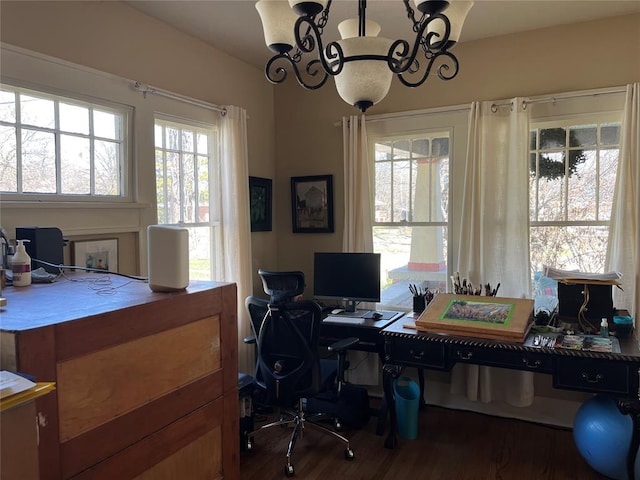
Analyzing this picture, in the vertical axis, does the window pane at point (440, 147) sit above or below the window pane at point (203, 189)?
above

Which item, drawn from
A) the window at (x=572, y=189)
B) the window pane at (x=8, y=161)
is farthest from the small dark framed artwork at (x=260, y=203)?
the window at (x=572, y=189)

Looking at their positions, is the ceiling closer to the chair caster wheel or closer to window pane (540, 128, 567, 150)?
window pane (540, 128, 567, 150)

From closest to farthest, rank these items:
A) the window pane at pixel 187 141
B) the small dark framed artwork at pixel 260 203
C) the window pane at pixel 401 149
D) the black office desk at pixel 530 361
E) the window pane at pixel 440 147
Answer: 1. the black office desk at pixel 530 361
2. the window pane at pixel 187 141
3. the window pane at pixel 440 147
4. the window pane at pixel 401 149
5. the small dark framed artwork at pixel 260 203

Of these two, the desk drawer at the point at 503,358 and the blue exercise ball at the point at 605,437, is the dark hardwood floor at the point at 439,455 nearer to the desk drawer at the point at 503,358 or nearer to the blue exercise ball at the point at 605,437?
the blue exercise ball at the point at 605,437

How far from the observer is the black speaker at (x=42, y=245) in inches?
73.8

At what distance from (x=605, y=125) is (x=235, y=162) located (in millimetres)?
2556

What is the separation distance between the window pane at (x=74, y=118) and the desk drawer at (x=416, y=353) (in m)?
2.15

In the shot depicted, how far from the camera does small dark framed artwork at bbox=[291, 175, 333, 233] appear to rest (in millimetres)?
3969

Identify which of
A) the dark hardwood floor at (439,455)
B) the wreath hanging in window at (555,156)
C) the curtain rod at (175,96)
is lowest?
the dark hardwood floor at (439,455)

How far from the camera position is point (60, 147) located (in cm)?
249

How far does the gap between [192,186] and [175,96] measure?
64 centimetres

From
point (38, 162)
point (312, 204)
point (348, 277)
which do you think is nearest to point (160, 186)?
point (38, 162)

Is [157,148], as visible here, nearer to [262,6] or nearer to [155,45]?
[155,45]

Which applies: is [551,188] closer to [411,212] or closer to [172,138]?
[411,212]
